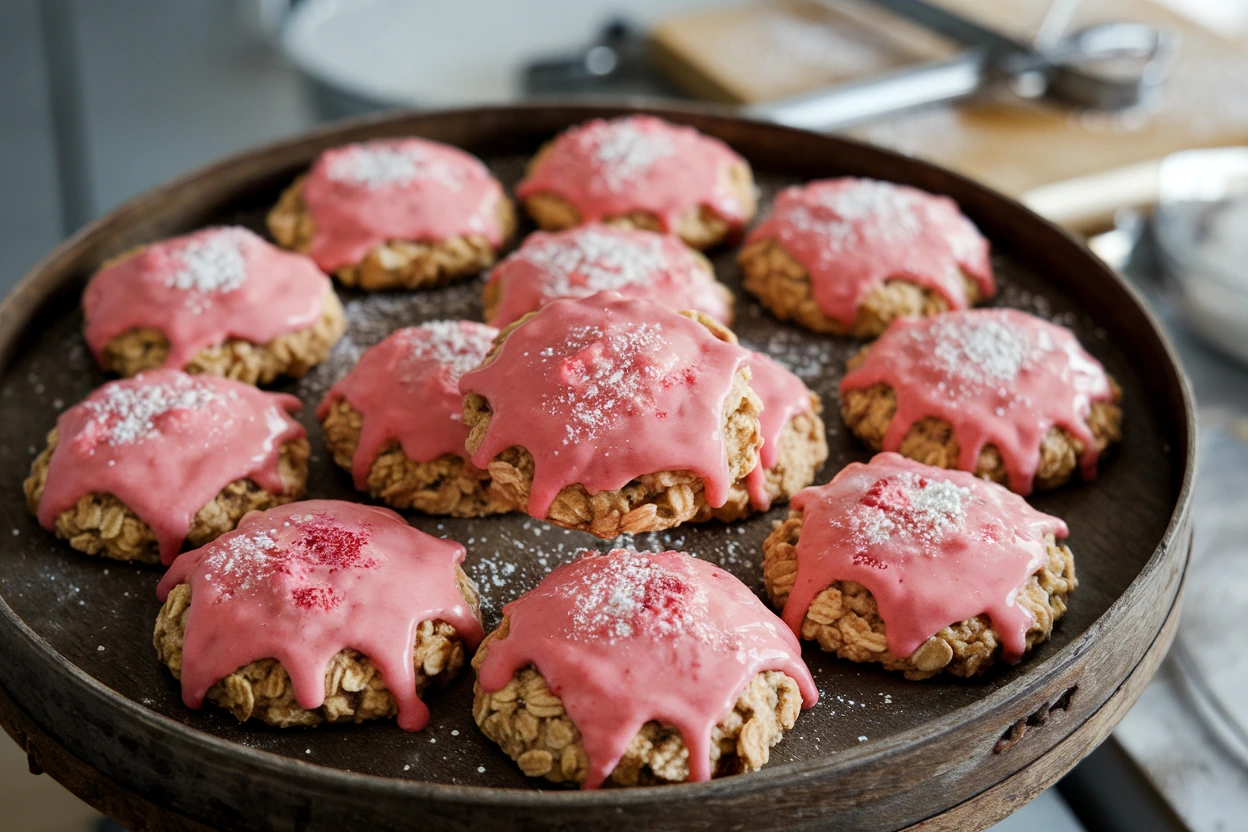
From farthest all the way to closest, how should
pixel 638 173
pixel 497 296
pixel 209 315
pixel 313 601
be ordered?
1. pixel 638 173
2. pixel 497 296
3. pixel 209 315
4. pixel 313 601

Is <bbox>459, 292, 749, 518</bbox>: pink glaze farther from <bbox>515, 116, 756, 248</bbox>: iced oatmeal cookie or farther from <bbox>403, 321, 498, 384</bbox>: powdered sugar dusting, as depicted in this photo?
<bbox>515, 116, 756, 248</bbox>: iced oatmeal cookie

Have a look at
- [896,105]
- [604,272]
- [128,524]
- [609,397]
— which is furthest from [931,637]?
[896,105]

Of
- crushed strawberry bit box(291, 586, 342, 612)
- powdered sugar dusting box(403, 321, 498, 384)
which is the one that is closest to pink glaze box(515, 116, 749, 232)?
powdered sugar dusting box(403, 321, 498, 384)

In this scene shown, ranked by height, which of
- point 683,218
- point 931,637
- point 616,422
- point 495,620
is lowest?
point 495,620

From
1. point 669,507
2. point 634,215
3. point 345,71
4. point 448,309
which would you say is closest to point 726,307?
point 634,215

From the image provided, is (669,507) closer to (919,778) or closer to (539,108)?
(919,778)

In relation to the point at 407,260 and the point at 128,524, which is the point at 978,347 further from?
the point at 128,524
